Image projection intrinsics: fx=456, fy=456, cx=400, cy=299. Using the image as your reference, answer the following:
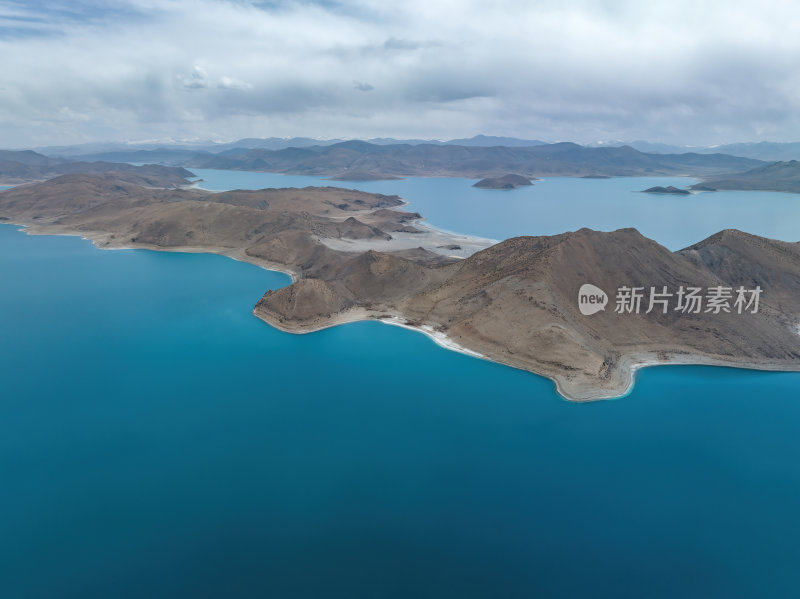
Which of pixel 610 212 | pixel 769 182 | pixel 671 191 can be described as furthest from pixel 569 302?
pixel 769 182

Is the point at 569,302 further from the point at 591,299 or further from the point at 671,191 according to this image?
the point at 671,191

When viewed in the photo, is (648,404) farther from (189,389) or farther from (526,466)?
(189,389)

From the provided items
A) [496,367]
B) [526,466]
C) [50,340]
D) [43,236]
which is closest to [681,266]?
[496,367]

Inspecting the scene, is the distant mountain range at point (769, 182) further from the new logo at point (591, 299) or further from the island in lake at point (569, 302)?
the new logo at point (591, 299)

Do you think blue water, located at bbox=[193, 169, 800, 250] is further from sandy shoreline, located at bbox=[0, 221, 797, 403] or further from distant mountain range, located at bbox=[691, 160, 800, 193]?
sandy shoreline, located at bbox=[0, 221, 797, 403]

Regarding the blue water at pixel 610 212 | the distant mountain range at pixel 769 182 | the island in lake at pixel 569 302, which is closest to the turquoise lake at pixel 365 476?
the island in lake at pixel 569 302
